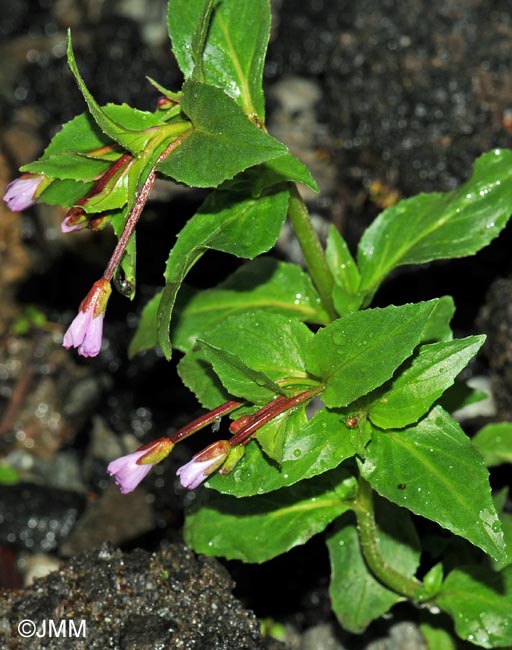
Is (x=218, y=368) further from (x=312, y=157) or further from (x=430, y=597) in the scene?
(x=312, y=157)

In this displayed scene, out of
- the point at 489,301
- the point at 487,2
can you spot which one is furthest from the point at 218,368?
the point at 487,2

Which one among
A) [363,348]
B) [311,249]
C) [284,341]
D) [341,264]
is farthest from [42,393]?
[363,348]

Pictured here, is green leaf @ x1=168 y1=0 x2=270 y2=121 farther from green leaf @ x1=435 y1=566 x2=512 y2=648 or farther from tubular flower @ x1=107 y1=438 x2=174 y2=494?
green leaf @ x1=435 y1=566 x2=512 y2=648

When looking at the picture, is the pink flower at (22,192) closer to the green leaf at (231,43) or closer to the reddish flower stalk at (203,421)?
the green leaf at (231,43)

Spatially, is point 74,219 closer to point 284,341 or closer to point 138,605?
point 284,341

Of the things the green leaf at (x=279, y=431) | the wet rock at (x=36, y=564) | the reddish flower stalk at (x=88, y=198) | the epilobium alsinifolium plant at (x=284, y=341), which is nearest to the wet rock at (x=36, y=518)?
the wet rock at (x=36, y=564)

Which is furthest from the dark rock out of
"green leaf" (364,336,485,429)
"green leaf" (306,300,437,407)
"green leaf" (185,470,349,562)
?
"green leaf" (306,300,437,407)

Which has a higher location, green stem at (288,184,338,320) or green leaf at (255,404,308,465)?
green stem at (288,184,338,320)
